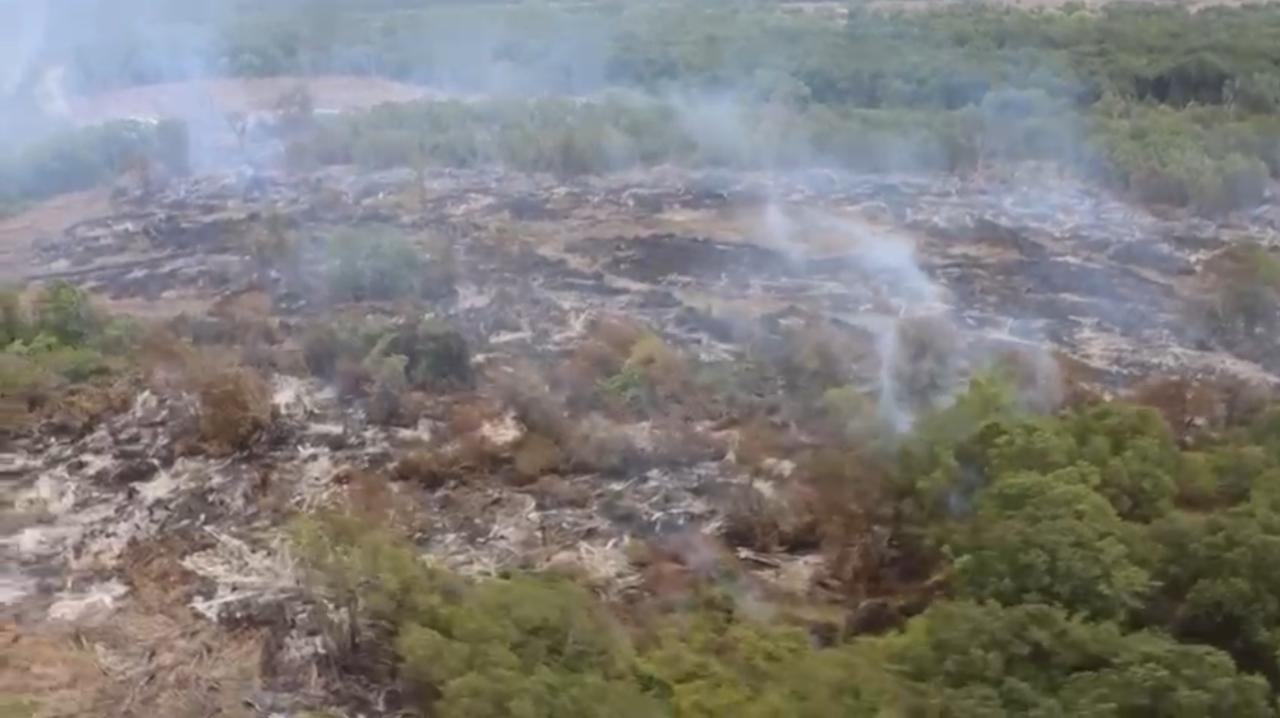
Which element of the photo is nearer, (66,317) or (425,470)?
(425,470)

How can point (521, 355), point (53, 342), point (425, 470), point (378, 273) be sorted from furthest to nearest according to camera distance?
point (378, 273) < point (521, 355) < point (53, 342) < point (425, 470)

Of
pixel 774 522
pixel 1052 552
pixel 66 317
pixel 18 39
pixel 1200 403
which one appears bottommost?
pixel 774 522

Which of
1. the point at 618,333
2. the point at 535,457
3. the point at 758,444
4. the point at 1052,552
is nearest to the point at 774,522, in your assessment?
the point at 758,444

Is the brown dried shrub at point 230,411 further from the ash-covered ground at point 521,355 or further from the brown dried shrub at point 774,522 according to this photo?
the brown dried shrub at point 774,522

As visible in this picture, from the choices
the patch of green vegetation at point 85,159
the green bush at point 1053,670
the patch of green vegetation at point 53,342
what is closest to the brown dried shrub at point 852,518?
the green bush at point 1053,670

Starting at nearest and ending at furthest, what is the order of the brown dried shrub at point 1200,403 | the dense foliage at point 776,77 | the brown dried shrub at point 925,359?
1. the brown dried shrub at point 1200,403
2. the brown dried shrub at point 925,359
3. the dense foliage at point 776,77

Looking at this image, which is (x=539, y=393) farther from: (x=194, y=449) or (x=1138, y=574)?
(x=1138, y=574)

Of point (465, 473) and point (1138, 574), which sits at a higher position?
point (1138, 574)

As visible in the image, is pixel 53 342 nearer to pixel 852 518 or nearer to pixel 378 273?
pixel 378 273

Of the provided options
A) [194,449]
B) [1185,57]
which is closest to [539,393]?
[194,449]

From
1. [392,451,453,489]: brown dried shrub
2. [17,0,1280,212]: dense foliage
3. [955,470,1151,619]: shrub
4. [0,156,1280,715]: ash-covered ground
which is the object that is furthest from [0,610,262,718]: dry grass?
[17,0,1280,212]: dense foliage

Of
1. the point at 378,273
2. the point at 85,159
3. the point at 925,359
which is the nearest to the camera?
the point at 925,359
